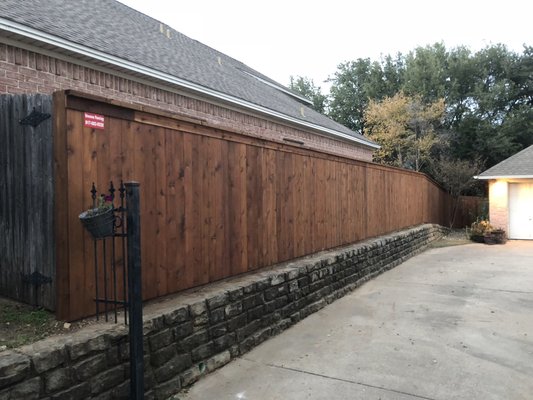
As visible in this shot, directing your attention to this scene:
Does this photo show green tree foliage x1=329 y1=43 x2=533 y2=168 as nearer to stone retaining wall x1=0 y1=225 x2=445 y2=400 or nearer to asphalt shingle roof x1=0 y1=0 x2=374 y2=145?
asphalt shingle roof x1=0 y1=0 x2=374 y2=145

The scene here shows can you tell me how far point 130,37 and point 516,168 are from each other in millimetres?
15487

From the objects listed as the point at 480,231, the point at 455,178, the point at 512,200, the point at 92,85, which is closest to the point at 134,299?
the point at 92,85

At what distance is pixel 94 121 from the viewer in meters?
3.31

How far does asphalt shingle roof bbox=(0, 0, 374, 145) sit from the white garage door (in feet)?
31.4

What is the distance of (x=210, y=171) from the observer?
4578 mm

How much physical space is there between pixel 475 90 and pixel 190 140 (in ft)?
96.3

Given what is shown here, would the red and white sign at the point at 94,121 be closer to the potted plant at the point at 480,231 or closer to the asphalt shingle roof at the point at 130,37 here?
the asphalt shingle roof at the point at 130,37

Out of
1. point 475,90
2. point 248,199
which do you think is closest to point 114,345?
point 248,199

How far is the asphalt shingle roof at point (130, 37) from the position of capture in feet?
22.5

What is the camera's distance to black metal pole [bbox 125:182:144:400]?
9.78 feet

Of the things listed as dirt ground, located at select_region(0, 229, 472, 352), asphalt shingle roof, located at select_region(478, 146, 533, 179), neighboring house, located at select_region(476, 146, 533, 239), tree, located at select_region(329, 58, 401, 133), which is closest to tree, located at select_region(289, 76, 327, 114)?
tree, located at select_region(329, 58, 401, 133)

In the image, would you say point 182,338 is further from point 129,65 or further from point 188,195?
point 129,65

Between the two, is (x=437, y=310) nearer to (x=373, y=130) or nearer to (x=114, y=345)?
(x=114, y=345)

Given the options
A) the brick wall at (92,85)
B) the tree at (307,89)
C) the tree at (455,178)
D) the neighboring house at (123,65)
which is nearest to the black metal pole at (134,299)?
the brick wall at (92,85)
